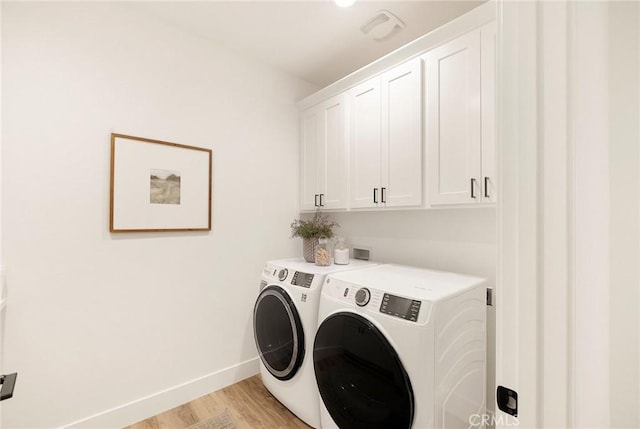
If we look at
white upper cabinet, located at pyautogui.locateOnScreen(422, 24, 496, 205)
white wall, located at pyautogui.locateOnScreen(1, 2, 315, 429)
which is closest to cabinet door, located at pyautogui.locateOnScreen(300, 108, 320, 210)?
white wall, located at pyautogui.locateOnScreen(1, 2, 315, 429)

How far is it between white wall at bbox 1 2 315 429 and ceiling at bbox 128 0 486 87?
145 millimetres

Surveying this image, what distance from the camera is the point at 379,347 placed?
1.27 m

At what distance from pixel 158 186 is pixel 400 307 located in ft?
5.57

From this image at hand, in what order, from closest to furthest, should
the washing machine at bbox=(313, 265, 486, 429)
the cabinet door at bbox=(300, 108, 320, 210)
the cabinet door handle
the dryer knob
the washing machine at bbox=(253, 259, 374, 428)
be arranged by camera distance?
the cabinet door handle < the washing machine at bbox=(313, 265, 486, 429) < the dryer knob < the washing machine at bbox=(253, 259, 374, 428) < the cabinet door at bbox=(300, 108, 320, 210)

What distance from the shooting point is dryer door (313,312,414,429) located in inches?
48.0

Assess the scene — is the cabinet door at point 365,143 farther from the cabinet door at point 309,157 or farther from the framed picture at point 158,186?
the framed picture at point 158,186

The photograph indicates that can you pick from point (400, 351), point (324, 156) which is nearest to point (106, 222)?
point (324, 156)

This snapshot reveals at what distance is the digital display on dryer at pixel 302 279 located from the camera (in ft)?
5.81

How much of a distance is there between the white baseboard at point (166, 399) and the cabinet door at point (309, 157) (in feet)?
4.75

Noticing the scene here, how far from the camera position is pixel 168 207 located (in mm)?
1977

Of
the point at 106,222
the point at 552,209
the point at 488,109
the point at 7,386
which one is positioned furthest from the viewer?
the point at 106,222

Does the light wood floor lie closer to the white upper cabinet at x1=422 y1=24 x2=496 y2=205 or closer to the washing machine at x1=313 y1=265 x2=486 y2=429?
the washing machine at x1=313 y1=265 x2=486 y2=429

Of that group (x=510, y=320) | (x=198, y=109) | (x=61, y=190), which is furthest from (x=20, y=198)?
(x=510, y=320)

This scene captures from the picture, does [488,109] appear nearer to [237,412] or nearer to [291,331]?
[291,331]
